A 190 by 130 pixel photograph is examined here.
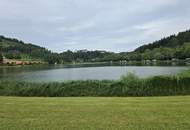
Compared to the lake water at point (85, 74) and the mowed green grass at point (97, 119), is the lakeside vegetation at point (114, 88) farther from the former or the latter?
the lake water at point (85, 74)

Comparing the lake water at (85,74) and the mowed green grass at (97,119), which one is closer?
the mowed green grass at (97,119)

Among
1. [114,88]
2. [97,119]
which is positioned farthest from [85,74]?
[97,119]

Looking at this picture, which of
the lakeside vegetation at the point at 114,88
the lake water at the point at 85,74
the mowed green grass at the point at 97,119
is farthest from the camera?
the lake water at the point at 85,74

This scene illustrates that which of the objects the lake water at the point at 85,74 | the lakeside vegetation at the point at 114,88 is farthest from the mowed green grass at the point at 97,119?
the lake water at the point at 85,74

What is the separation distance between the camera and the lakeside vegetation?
64.4ft

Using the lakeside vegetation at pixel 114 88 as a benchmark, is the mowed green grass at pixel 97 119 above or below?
above

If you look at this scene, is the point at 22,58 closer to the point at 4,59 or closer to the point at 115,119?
the point at 4,59

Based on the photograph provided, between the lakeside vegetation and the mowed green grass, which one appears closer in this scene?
the mowed green grass

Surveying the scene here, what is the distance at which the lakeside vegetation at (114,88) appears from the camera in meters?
19.6

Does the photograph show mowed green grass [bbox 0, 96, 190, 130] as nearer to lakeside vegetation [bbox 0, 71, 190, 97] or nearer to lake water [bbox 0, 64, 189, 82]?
lakeside vegetation [bbox 0, 71, 190, 97]

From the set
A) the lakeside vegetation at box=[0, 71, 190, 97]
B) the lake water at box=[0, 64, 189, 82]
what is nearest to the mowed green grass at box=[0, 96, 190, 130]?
the lakeside vegetation at box=[0, 71, 190, 97]

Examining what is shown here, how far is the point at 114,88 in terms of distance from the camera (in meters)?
19.9

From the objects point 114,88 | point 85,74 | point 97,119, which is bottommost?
point 85,74

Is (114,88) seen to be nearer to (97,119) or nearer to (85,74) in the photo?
(97,119)
